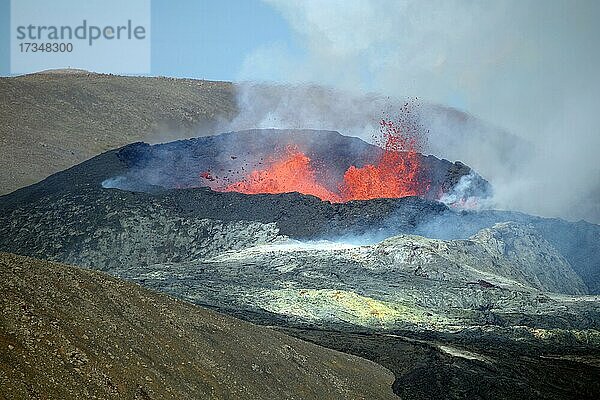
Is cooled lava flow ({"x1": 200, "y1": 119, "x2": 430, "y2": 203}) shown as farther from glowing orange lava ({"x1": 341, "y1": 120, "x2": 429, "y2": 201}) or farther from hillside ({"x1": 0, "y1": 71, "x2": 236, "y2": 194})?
hillside ({"x1": 0, "y1": 71, "x2": 236, "y2": 194})

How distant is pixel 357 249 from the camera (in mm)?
27859

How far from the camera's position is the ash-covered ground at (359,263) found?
17.5 metres

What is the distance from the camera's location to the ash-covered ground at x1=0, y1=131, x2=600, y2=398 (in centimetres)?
1753

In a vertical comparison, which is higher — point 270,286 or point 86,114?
point 86,114

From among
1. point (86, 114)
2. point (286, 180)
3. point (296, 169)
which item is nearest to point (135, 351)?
point (286, 180)

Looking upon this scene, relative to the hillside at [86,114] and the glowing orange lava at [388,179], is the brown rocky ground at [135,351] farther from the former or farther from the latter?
the hillside at [86,114]

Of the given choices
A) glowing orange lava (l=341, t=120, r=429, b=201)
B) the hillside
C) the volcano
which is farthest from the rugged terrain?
glowing orange lava (l=341, t=120, r=429, b=201)

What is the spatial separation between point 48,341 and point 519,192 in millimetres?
37279

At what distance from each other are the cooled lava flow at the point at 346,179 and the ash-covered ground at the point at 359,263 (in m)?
1.11

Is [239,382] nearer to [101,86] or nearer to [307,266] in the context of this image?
[307,266]

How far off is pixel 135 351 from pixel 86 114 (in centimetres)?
5081

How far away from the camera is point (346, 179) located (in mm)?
39875

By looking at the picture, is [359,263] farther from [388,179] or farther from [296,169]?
[388,179]

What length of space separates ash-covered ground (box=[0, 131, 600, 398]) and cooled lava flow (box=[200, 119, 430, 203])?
1.11 metres
